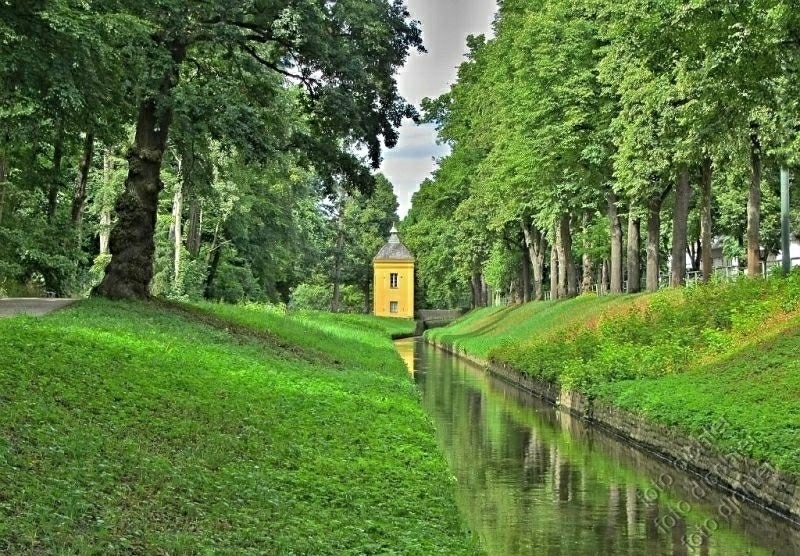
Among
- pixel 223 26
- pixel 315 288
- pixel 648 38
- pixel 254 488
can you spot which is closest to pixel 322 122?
pixel 223 26

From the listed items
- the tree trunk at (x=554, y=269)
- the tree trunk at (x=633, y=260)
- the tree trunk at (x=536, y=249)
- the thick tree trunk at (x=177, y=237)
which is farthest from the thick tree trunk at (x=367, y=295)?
the tree trunk at (x=633, y=260)

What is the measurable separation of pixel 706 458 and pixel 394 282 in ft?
274

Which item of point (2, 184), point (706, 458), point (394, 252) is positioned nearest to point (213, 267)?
point (2, 184)

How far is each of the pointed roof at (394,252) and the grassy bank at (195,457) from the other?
262 ft

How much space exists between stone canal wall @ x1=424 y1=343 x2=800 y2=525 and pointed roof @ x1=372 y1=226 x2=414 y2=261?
74945mm

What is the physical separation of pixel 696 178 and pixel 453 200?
105ft

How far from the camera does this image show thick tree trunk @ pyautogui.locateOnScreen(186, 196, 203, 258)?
45.2 m

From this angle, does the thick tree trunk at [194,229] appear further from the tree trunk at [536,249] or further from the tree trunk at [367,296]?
the tree trunk at [367,296]

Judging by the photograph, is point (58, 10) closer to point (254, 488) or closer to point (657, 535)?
point (254, 488)

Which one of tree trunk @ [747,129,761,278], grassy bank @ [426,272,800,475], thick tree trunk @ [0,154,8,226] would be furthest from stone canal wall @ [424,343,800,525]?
thick tree trunk @ [0,154,8,226]

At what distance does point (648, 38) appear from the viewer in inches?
764

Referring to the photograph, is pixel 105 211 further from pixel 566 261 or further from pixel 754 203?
pixel 754 203

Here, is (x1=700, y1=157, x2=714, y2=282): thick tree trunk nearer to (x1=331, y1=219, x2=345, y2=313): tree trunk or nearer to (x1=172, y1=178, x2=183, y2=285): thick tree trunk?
(x1=172, y1=178, x2=183, y2=285): thick tree trunk

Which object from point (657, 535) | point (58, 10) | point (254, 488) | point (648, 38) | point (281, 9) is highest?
point (281, 9)
